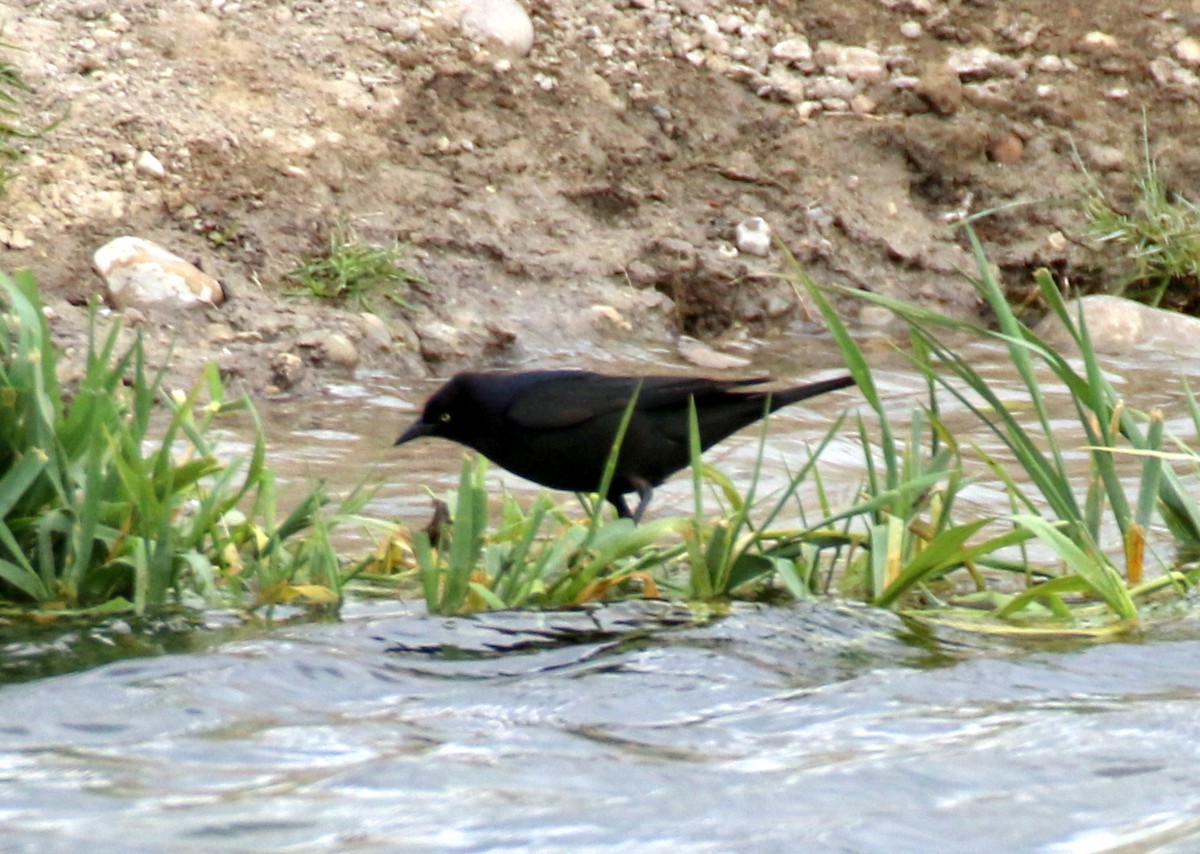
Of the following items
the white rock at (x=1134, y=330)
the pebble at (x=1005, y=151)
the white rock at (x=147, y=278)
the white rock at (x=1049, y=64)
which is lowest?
the white rock at (x=147, y=278)

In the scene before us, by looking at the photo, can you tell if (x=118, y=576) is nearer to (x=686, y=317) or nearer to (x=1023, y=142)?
(x=686, y=317)

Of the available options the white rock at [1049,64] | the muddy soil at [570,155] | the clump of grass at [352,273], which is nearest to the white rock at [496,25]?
the muddy soil at [570,155]

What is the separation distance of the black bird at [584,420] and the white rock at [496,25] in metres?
3.35

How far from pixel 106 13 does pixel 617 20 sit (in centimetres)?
225

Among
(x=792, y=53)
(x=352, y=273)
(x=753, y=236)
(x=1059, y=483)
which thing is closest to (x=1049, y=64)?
(x=792, y=53)

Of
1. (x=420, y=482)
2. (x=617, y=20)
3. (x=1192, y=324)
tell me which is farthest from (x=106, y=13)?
(x=1192, y=324)

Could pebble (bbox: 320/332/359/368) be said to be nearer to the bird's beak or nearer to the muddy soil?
the muddy soil

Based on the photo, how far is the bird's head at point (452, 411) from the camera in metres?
4.81

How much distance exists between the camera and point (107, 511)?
366cm

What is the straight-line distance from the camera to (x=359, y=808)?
8.77 feet

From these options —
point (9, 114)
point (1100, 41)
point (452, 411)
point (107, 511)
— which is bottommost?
point (107, 511)

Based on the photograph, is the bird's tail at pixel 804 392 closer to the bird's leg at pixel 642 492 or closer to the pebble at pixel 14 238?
the bird's leg at pixel 642 492

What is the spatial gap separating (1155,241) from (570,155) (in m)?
2.57

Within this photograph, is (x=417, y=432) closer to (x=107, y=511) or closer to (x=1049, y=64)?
(x=107, y=511)
